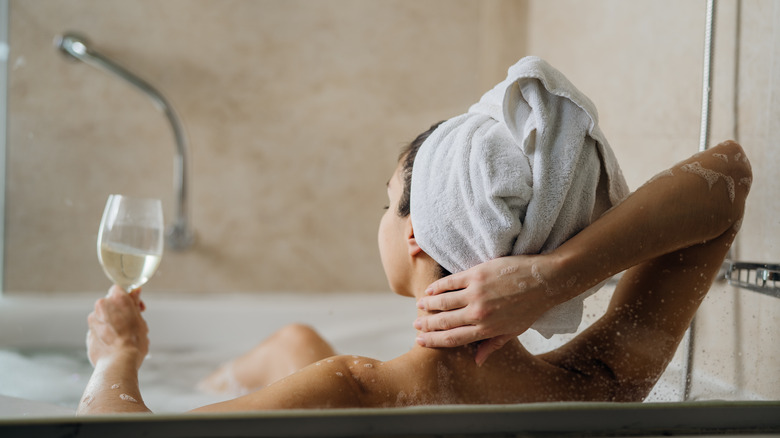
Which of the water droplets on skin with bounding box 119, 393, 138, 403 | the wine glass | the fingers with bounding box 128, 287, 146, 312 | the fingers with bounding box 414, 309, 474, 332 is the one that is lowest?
the water droplets on skin with bounding box 119, 393, 138, 403

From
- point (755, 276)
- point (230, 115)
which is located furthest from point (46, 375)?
point (230, 115)

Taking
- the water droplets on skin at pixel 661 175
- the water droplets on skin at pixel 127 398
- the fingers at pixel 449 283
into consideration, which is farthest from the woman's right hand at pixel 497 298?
the water droplets on skin at pixel 127 398

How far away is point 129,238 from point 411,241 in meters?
0.36

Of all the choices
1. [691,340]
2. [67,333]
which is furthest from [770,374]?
[67,333]

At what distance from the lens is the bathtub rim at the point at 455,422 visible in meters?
0.51

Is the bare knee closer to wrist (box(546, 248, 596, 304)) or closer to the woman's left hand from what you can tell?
the woman's left hand

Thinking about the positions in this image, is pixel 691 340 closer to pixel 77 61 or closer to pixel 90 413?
pixel 90 413

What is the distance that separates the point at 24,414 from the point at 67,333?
54cm

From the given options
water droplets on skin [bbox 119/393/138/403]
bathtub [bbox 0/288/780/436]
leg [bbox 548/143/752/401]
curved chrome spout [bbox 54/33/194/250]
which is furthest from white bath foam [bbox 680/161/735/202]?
curved chrome spout [bbox 54/33/194/250]

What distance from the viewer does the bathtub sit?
0.52m

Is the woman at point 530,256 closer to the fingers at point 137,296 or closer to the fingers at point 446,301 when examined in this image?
the fingers at point 446,301

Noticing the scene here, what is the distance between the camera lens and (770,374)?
26.3 inches

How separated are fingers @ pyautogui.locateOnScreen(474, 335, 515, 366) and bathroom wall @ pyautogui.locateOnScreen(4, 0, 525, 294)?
63cm

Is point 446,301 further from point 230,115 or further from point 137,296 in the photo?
point 230,115
